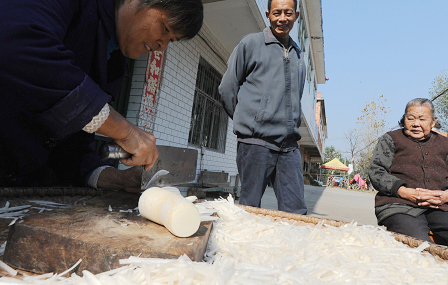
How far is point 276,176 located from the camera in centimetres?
225

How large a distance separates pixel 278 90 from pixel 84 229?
182cm

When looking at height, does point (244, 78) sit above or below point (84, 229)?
above

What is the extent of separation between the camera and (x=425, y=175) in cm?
229

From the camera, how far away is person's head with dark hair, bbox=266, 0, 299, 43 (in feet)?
7.56

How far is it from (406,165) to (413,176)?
11 cm

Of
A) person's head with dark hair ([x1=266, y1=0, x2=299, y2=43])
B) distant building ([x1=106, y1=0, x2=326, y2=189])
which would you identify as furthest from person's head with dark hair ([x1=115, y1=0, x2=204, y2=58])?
distant building ([x1=106, y1=0, x2=326, y2=189])

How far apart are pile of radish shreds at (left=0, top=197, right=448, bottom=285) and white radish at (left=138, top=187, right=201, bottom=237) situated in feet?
0.42

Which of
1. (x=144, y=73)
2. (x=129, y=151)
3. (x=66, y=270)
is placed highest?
(x=144, y=73)

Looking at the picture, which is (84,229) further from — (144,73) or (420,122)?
(144,73)

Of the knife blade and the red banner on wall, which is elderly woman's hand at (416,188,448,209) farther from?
the red banner on wall

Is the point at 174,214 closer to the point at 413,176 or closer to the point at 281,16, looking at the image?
the point at 281,16

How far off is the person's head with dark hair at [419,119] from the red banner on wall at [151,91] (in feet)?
10.6

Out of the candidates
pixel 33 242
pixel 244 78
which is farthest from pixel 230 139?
pixel 33 242

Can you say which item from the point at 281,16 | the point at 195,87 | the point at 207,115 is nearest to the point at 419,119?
the point at 281,16
